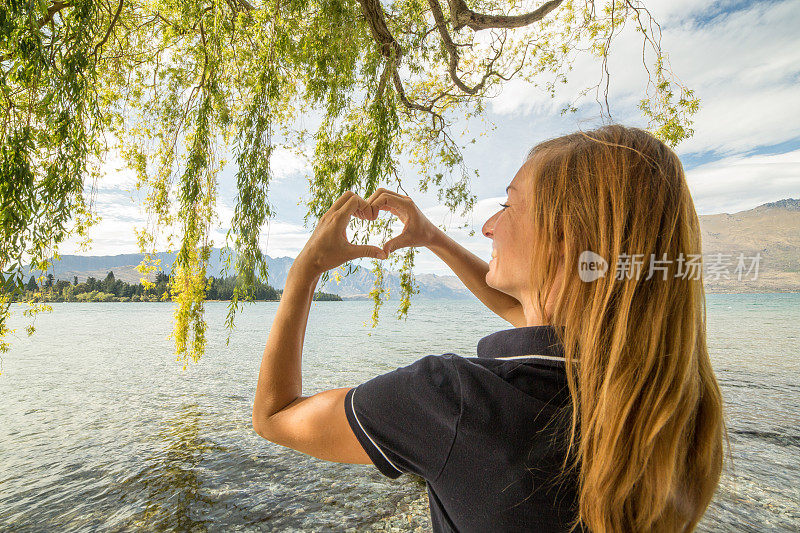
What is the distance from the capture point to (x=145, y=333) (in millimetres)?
30000

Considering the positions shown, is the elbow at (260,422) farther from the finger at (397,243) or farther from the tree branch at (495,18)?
the tree branch at (495,18)

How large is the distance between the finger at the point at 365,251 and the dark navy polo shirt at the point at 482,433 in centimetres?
51

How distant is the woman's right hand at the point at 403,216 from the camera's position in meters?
1.65

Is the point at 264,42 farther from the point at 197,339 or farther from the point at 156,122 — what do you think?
the point at 197,339

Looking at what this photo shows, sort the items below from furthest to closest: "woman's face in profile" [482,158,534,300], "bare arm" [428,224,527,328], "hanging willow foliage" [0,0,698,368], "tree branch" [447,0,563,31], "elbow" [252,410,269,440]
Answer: "tree branch" [447,0,563,31] → "hanging willow foliage" [0,0,698,368] → "bare arm" [428,224,527,328] → "woman's face in profile" [482,158,534,300] → "elbow" [252,410,269,440]

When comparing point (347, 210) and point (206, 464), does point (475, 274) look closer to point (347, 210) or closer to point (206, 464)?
point (347, 210)

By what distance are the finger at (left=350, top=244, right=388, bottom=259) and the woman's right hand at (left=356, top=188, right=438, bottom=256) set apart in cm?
3

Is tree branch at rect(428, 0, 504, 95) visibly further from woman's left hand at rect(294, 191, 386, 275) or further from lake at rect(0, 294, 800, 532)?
lake at rect(0, 294, 800, 532)

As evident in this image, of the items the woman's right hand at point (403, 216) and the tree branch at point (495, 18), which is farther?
the tree branch at point (495, 18)

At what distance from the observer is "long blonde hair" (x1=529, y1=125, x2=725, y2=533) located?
98 centimetres

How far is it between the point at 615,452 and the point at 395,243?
3.66 feet

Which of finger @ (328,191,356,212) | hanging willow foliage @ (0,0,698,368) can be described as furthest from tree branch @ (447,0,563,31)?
finger @ (328,191,356,212)

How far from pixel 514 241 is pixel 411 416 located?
681 millimetres

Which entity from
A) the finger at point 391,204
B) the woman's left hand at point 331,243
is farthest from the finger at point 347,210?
Answer: the finger at point 391,204
